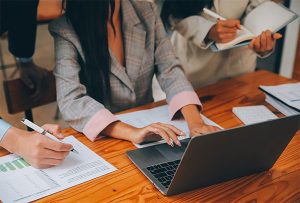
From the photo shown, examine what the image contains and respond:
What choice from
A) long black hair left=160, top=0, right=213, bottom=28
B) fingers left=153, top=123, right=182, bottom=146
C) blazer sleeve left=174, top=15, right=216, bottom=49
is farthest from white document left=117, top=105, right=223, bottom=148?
long black hair left=160, top=0, right=213, bottom=28

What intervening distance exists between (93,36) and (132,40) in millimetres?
169

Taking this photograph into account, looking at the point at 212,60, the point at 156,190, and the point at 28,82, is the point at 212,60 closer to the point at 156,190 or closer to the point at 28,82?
the point at 28,82

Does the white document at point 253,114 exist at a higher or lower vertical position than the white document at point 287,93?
lower

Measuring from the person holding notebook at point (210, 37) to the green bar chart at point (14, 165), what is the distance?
822mm

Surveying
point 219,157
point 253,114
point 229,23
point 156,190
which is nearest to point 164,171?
point 156,190

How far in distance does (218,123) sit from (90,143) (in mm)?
405

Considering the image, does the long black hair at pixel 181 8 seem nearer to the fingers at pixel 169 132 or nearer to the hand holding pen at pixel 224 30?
the hand holding pen at pixel 224 30

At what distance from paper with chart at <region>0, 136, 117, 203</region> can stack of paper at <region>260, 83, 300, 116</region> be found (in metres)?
0.64

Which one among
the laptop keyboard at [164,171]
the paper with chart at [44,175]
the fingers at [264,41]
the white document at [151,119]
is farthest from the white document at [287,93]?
the paper with chart at [44,175]

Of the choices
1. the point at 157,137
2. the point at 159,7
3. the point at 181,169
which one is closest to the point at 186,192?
the point at 181,169

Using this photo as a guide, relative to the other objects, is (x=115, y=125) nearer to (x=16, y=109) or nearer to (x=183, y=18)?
(x=16, y=109)

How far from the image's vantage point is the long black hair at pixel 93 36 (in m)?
1.17

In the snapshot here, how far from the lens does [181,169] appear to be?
757mm

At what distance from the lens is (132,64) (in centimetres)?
132
